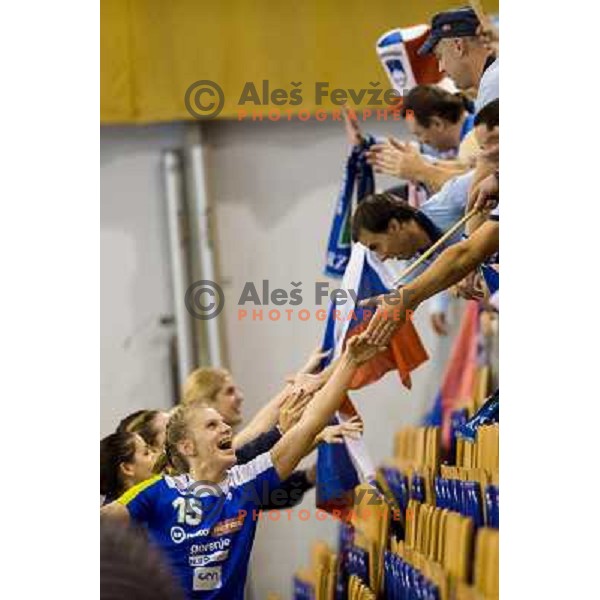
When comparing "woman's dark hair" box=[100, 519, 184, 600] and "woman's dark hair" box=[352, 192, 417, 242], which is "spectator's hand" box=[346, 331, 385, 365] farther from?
"woman's dark hair" box=[100, 519, 184, 600]

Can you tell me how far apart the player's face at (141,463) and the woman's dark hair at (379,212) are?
428 mm

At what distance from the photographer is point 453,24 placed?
6.93 ft

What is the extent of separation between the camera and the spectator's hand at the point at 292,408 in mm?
2133

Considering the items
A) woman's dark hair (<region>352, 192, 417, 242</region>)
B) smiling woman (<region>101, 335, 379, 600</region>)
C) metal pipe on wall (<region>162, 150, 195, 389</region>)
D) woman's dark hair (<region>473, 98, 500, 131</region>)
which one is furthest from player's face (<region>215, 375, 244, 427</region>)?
woman's dark hair (<region>473, 98, 500, 131</region>)

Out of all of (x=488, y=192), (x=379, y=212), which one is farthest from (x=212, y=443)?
(x=488, y=192)

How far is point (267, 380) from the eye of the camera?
2143mm

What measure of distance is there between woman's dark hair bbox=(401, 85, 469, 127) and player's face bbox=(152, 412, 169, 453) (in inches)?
22.1

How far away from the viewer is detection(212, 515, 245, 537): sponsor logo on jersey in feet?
6.93

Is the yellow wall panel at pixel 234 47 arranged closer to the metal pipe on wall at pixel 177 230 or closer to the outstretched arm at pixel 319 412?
the metal pipe on wall at pixel 177 230

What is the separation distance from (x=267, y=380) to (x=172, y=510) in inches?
9.1

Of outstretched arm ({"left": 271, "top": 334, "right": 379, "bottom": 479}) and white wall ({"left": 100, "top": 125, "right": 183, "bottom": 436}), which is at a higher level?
white wall ({"left": 100, "top": 125, "right": 183, "bottom": 436})

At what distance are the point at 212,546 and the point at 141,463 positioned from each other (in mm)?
156
